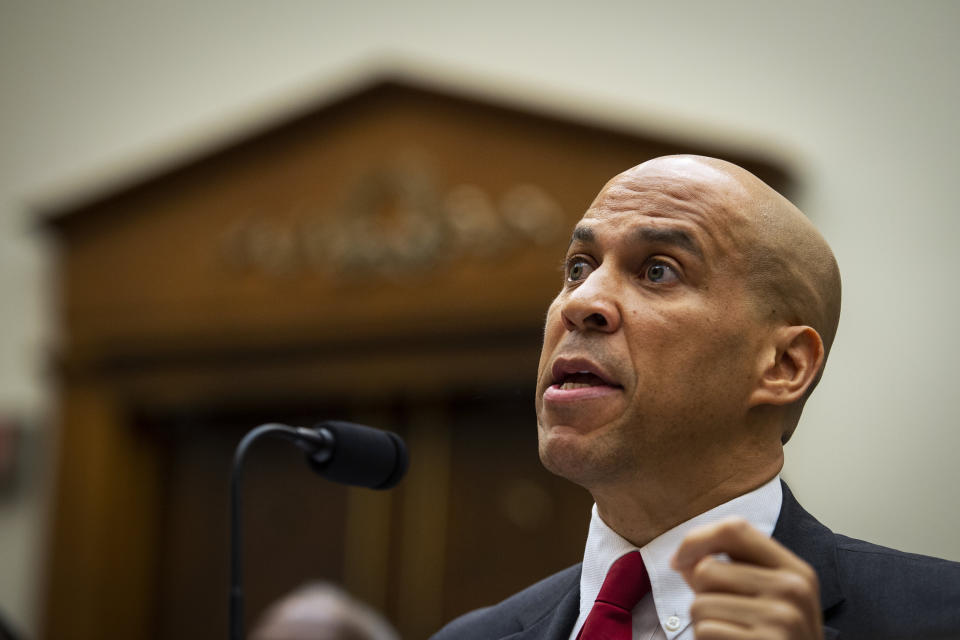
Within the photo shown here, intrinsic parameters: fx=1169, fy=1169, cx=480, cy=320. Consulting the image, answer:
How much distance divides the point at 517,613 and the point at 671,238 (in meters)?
0.58

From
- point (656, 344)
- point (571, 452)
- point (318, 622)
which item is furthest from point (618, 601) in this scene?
point (318, 622)

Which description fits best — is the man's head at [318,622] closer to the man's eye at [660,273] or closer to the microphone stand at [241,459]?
the microphone stand at [241,459]

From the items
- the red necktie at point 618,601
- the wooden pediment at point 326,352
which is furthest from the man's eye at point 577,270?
the wooden pediment at point 326,352

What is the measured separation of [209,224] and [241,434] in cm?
98

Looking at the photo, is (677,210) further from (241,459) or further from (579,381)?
(241,459)

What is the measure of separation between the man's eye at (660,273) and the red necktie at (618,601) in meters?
0.35

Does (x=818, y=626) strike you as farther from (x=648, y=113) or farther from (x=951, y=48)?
(x=648, y=113)

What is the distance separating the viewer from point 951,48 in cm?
383

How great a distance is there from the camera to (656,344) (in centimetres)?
147

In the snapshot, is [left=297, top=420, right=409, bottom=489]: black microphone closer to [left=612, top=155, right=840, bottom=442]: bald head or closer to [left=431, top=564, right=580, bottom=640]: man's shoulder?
[left=431, top=564, right=580, bottom=640]: man's shoulder

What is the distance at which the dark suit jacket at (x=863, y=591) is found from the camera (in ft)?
4.33

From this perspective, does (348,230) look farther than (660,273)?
Yes

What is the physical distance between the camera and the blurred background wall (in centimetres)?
383

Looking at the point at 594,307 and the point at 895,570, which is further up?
the point at 594,307
